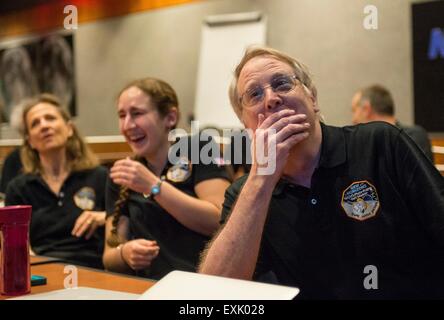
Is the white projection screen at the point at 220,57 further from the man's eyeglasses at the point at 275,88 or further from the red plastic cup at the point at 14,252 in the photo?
the red plastic cup at the point at 14,252

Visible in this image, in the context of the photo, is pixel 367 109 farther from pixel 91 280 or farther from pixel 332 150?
pixel 91 280

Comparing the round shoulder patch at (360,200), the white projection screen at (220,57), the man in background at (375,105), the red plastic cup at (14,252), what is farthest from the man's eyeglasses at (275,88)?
the white projection screen at (220,57)

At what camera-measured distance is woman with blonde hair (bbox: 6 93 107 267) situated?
2.72 m

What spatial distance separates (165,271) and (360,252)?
0.94m

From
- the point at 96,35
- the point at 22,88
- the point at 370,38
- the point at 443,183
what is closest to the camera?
the point at 443,183

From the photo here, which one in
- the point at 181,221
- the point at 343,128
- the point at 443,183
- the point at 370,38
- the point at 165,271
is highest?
the point at 370,38

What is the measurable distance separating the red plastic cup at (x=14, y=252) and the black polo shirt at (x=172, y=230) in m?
0.72

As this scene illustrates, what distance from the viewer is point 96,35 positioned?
6859mm

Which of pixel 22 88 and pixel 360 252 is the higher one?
pixel 22 88

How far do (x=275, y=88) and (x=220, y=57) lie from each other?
13.7 feet

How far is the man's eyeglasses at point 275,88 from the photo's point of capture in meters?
1.50

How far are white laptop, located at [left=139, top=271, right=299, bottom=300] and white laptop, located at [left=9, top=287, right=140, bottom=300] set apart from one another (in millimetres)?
244
